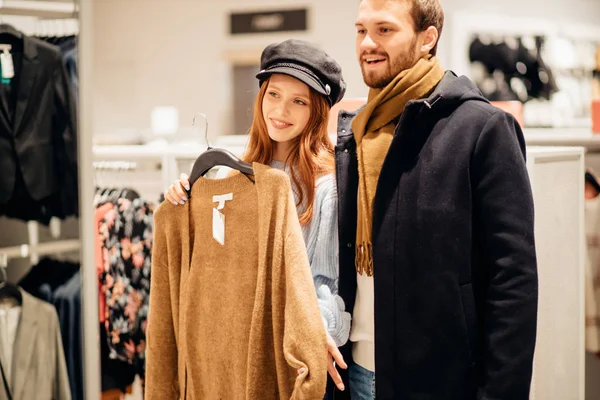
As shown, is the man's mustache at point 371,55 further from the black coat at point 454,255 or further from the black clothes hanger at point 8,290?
the black clothes hanger at point 8,290

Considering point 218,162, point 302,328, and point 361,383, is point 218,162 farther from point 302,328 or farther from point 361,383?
point 361,383

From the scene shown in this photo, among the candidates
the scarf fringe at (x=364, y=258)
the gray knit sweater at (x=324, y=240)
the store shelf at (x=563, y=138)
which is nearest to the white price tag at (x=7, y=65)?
the gray knit sweater at (x=324, y=240)

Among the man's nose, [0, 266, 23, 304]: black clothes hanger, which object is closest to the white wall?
the man's nose

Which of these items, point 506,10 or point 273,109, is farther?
point 506,10

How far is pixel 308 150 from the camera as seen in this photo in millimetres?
1586

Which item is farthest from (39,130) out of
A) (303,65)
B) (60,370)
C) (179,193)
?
(303,65)

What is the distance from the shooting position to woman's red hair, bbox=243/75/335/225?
1.58m

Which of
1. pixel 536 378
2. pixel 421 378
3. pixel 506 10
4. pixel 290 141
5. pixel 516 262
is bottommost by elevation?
pixel 536 378

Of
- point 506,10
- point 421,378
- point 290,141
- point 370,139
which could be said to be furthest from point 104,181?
point 506,10

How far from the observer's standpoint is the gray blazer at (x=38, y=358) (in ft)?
4.49

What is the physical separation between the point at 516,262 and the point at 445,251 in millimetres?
144

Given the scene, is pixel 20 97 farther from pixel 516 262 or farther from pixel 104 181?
pixel 104 181

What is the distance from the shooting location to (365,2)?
58.4 inches

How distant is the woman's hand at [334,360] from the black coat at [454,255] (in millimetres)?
87
